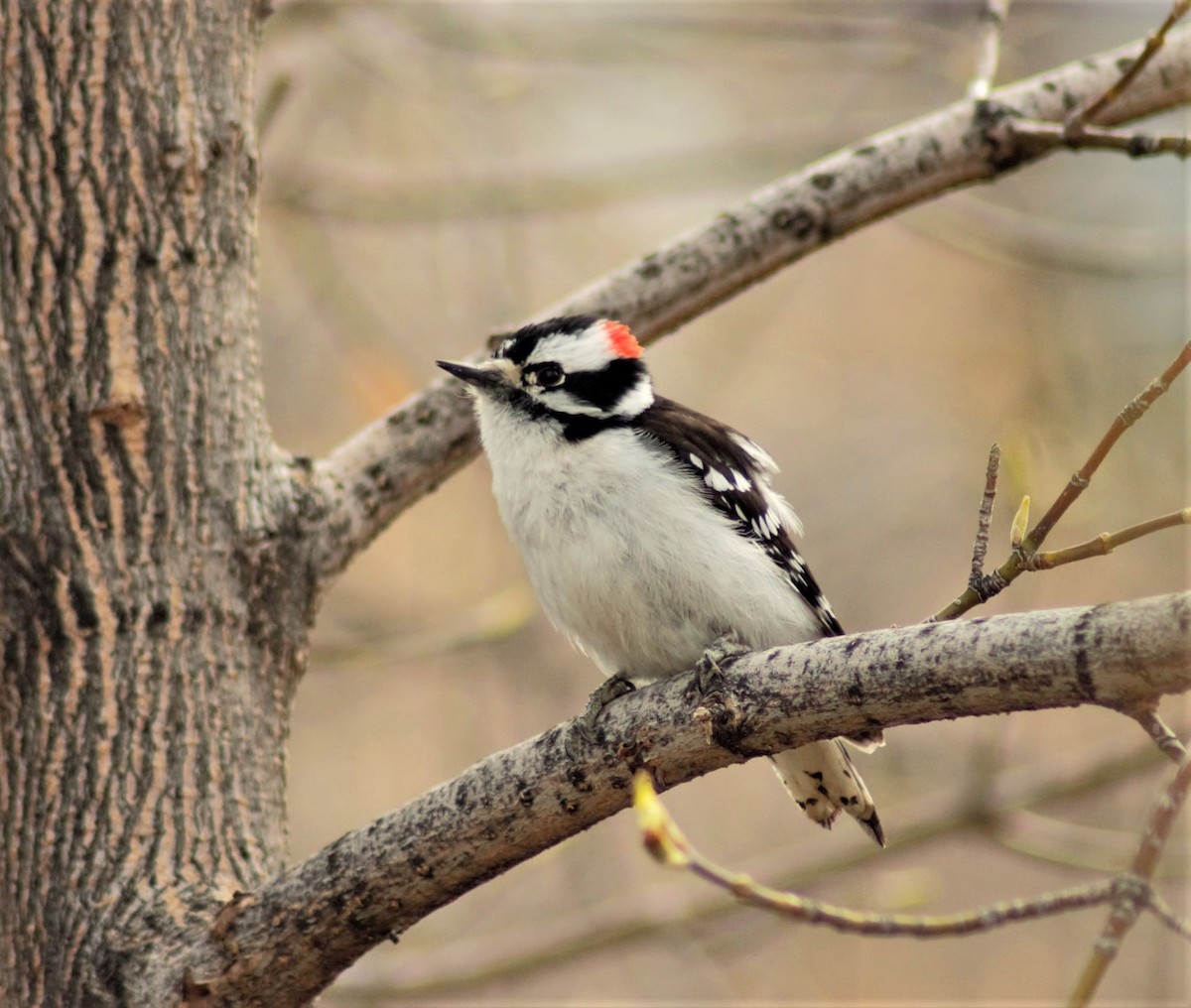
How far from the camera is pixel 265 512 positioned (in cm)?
316

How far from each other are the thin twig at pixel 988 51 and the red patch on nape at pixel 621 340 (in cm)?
120

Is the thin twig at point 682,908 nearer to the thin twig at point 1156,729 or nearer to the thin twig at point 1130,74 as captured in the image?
the thin twig at point 1130,74

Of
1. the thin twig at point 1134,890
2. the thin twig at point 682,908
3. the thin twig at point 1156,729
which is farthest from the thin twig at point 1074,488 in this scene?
the thin twig at point 682,908

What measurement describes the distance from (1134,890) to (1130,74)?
2.12 m

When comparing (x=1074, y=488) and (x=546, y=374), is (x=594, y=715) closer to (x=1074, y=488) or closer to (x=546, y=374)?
(x=1074, y=488)

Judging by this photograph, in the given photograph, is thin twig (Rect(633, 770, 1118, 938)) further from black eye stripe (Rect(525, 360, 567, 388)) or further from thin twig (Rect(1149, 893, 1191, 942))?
black eye stripe (Rect(525, 360, 567, 388))

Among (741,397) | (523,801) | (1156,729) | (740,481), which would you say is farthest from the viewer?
(741,397)

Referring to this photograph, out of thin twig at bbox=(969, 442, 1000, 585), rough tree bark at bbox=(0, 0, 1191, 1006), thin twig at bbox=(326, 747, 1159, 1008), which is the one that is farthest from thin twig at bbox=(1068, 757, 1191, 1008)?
thin twig at bbox=(326, 747, 1159, 1008)

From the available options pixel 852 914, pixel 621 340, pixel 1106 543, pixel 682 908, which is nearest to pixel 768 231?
pixel 621 340

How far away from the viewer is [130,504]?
120 inches

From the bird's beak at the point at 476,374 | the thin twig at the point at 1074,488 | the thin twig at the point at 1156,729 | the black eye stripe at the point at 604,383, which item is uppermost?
the black eye stripe at the point at 604,383

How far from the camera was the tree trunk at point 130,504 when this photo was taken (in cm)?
288

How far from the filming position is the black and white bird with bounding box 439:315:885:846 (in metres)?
3.47

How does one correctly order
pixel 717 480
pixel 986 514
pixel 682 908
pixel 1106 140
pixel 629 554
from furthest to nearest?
pixel 682 908
pixel 717 480
pixel 629 554
pixel 1106 140
pixel 986 514
